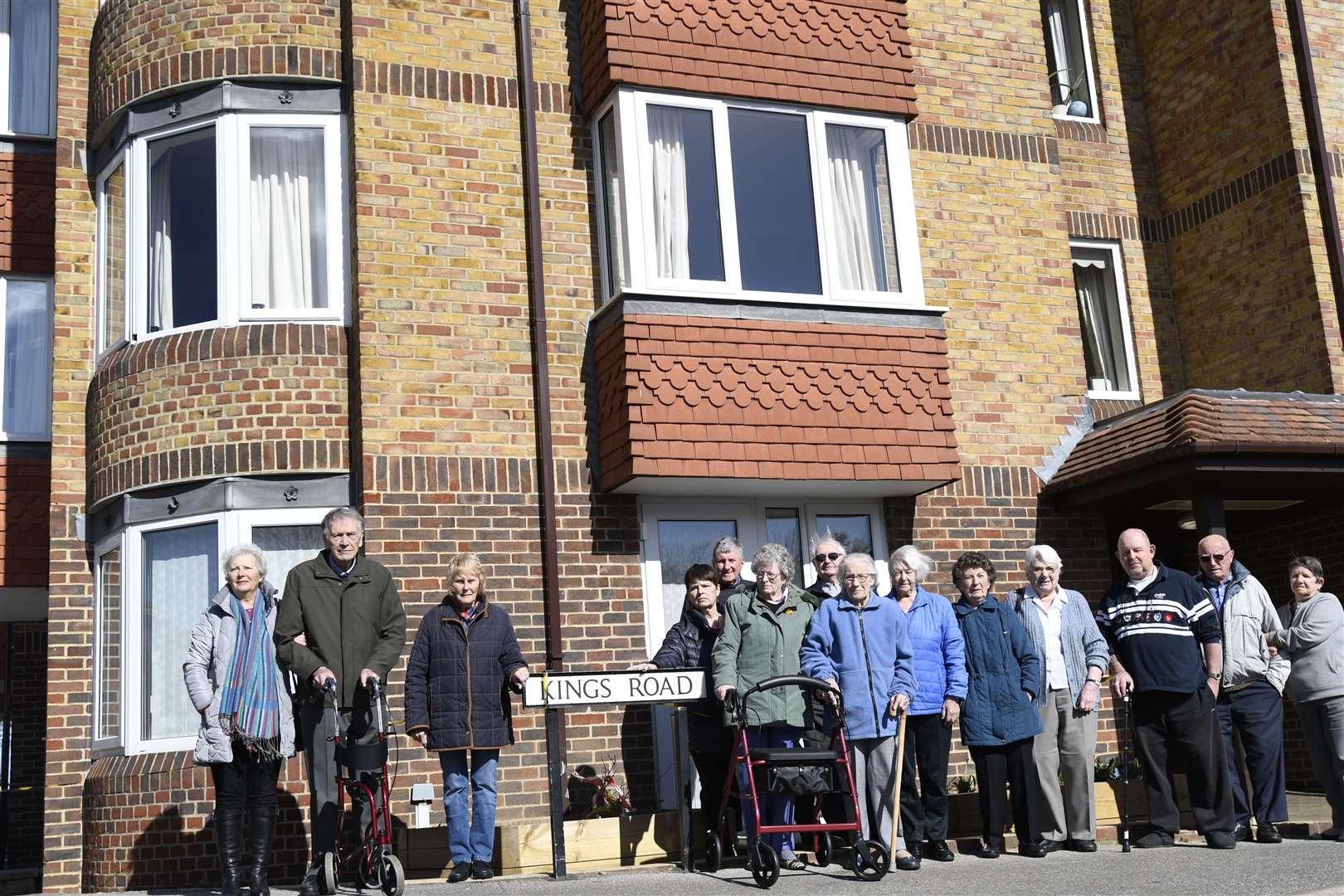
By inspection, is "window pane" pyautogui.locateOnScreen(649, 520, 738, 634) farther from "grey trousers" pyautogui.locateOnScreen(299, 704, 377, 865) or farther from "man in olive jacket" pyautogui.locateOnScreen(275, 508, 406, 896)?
"grey trousers" pyautogui.locateOnScreen(299, 704, 377, 865)

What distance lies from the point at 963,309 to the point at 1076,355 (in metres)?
1.30

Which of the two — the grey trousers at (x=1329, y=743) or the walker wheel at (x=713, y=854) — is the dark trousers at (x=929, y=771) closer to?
the walker wheel at (x=713, y=854)

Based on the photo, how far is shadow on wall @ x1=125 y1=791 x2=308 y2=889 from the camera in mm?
10109

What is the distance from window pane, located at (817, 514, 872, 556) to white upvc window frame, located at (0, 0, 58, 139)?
797 cm

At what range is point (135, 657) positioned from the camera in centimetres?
1085

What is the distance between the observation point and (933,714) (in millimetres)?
8648

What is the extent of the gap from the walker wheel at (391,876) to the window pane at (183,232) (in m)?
5.68

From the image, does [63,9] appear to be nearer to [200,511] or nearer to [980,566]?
[200,511]

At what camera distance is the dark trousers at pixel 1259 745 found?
30.4ft

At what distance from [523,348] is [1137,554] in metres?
4.97

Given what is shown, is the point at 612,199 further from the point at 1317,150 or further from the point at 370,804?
the point at 1317,150

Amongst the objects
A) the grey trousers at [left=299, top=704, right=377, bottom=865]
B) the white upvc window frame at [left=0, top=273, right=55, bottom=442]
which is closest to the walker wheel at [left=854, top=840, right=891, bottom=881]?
the grey trousers at [left=299, top=704, right=377, bottom=865]

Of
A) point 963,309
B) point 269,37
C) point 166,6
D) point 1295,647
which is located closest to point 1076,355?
point 963,309

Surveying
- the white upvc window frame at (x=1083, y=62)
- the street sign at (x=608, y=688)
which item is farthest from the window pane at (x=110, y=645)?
the white upvc window frame at (x=1083, y=62)
